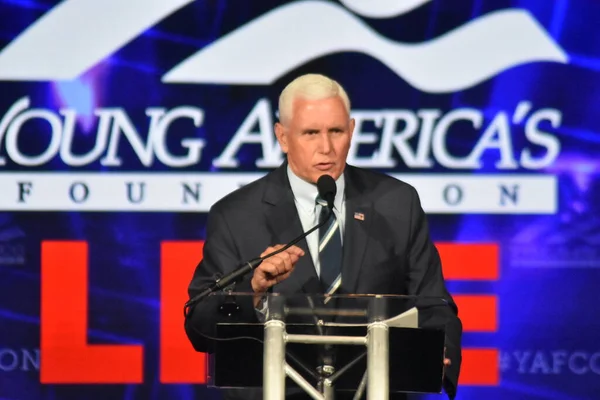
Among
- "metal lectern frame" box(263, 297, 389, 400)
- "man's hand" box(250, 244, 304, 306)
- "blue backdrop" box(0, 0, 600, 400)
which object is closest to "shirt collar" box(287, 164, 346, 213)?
"man's hand" box(250, 244, 304, 306)

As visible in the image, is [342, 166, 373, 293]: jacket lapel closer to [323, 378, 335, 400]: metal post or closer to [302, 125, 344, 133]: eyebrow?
[302, 125, 344, 133]: eyebrow

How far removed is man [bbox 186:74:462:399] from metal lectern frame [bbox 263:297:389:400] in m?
0.51

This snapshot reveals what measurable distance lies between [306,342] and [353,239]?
0.69 m

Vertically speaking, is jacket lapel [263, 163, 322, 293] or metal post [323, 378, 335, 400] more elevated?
jacket lapel [263, 163, 322, 293]

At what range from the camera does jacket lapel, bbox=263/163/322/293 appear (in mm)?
3162

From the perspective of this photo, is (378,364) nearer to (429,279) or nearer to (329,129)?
(429,279)

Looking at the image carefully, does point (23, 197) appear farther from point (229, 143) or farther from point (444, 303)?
point (444, 303)

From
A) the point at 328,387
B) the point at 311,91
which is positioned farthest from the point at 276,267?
the point at 311,91

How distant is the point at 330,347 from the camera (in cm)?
265

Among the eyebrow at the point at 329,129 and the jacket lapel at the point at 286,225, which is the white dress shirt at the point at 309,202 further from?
the eyebrow at the point at 329,129

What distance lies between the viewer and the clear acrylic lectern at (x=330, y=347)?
8.39ft

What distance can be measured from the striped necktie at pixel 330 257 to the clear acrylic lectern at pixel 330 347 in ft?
1.64

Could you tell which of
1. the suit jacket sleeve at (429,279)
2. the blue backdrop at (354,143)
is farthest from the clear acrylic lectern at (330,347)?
the blue backdrop at (354,143)

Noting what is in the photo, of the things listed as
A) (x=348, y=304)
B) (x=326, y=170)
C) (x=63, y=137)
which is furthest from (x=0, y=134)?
(x=348, y=304)
